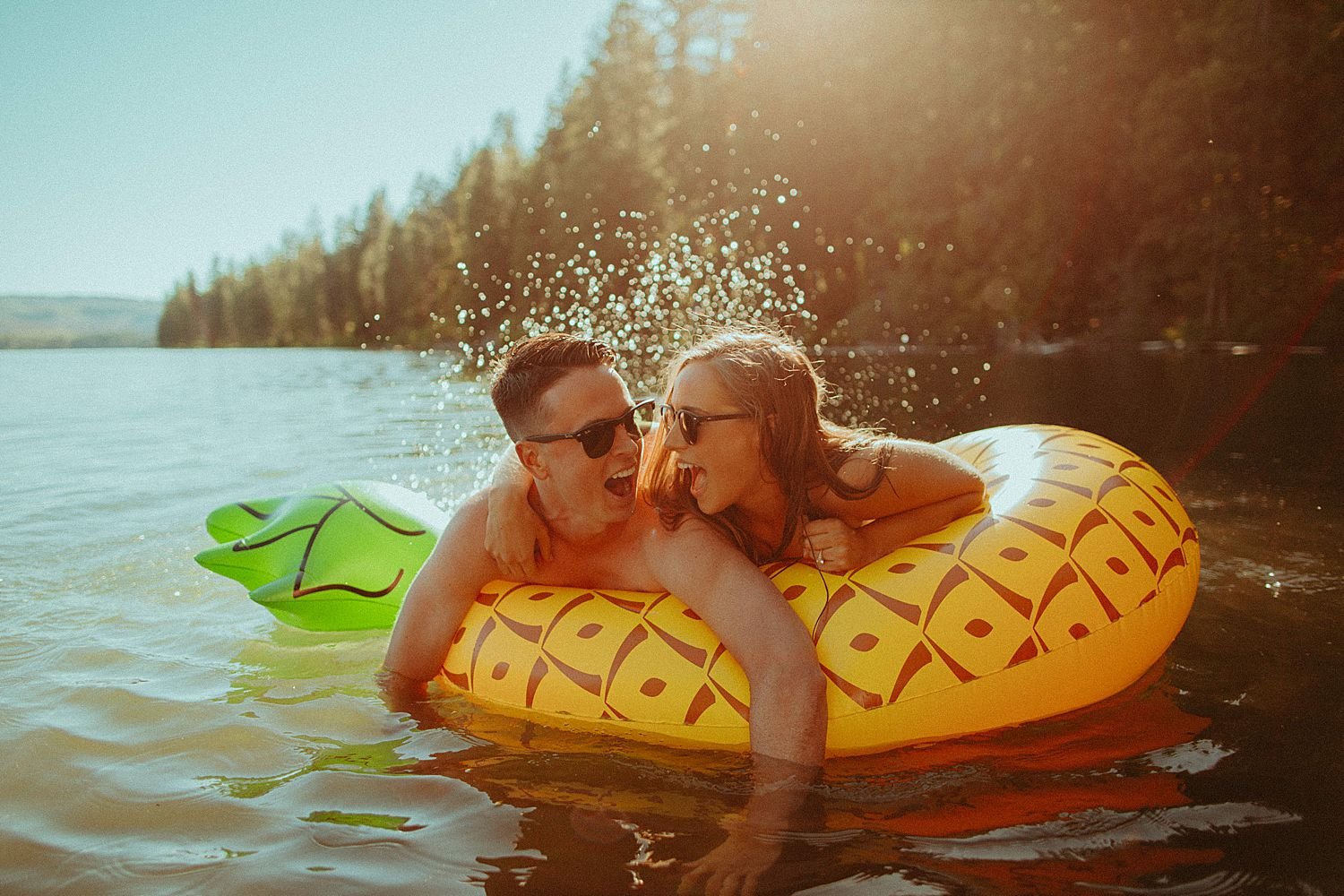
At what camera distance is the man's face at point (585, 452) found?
130 inches

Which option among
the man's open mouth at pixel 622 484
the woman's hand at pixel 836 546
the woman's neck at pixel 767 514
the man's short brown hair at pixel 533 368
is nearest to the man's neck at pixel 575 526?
the man's open mouth at pixel 622 484

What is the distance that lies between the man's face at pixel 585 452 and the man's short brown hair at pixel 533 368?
0.04m

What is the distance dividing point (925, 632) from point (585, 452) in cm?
123

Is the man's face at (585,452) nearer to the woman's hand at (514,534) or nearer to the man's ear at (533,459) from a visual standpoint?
the man's ear at (533,459)

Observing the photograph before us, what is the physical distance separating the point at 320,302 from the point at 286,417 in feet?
200

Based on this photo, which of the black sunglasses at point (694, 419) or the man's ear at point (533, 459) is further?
the man's ear at point (533, 459)

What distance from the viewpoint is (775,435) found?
3.24 m

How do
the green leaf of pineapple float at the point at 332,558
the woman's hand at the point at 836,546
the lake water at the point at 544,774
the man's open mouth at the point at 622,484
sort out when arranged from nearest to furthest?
the lake water at the point at 544,774
the woman's hand at the point at 836,546
the man's open mouth at the point at 622,484
the green leaf of pineapple float at the point at 332,558

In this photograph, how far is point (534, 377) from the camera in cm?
335

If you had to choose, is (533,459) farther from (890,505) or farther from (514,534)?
(890,505)

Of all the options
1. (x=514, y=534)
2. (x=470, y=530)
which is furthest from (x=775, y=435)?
(x=470, y=530)

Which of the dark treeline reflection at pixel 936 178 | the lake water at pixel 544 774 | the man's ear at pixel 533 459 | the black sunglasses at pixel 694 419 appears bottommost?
the lake water at pixel 544 774

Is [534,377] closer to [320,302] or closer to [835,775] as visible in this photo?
[835,775]

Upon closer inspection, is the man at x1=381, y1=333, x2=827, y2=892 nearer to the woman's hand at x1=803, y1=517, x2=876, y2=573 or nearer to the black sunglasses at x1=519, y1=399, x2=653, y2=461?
the black sunglasses at x1=519, y1=399, x2=653, y2=461
